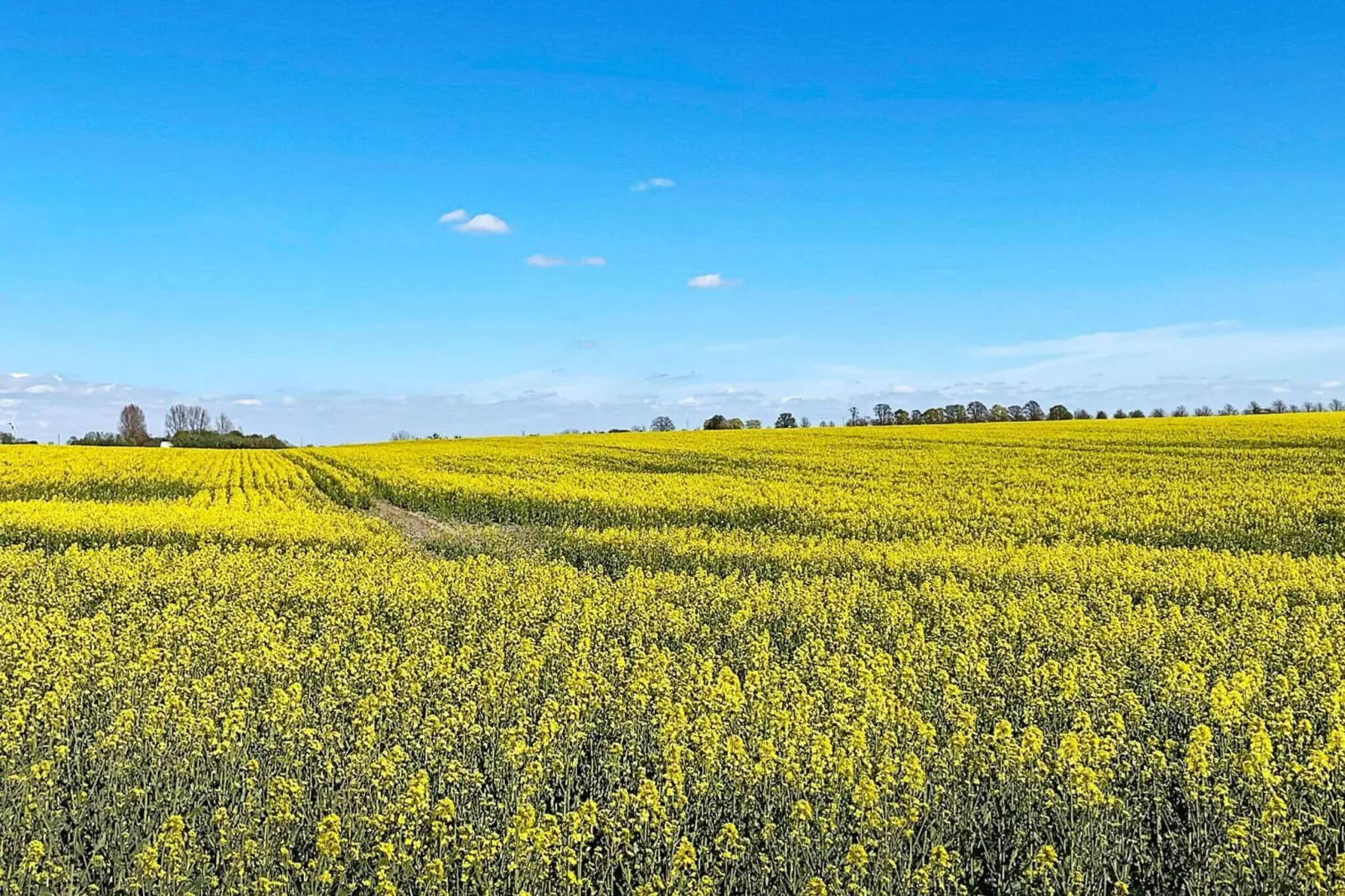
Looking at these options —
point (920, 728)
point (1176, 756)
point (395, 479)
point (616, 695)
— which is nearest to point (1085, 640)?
point (1176, 756)

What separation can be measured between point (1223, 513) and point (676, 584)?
1598 cm

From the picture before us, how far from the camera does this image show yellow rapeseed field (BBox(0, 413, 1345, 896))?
539cm

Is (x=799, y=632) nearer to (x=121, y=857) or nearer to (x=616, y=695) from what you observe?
(x=616, y=695)

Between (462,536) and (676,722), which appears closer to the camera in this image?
(676,722)

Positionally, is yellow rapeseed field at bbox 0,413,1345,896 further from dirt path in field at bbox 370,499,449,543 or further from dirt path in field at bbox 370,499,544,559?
dirt path in field at bbox 370,499,449,543

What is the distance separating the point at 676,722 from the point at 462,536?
1733 cm

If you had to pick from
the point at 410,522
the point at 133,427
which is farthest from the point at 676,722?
the point at 133,427

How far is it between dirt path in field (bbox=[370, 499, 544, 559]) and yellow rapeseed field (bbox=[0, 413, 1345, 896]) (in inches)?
84.0

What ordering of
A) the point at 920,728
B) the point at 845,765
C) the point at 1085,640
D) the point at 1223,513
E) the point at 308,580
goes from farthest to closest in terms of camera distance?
the point at 1223,513
the point at 308,580
the point at 1085,640
the point at 920,728
the point at 845,765

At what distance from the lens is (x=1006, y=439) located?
50656 millimetres

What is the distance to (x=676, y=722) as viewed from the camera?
670 cm

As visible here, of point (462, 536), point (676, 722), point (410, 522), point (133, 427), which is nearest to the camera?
point (676, 722)

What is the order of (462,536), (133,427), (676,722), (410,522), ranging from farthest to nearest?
(133,427) < (410,522) < (462,536) < (676,722)

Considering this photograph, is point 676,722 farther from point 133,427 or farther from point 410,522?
point 133,427
